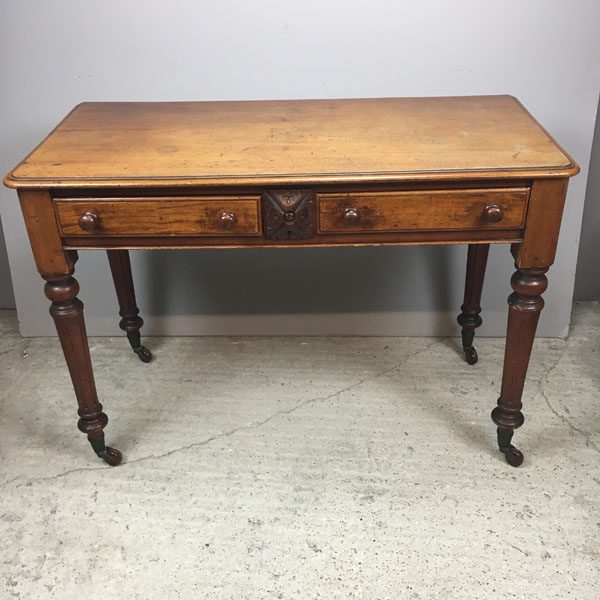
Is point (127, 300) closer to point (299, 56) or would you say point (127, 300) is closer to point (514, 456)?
point (299, 56)

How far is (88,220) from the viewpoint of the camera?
1.71 m

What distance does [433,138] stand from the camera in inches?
72.2

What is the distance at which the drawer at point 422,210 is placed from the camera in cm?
169

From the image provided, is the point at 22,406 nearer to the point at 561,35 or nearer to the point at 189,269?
the point at 189,269

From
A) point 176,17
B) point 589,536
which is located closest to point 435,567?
point 589,536

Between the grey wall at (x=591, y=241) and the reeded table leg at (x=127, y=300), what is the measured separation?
1569 mm

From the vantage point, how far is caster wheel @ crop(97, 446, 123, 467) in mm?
2094

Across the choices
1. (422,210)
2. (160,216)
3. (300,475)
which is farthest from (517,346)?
(160,216)

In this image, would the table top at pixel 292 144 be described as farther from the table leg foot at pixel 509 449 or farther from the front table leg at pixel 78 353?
the table leg foot at pixel 509 449

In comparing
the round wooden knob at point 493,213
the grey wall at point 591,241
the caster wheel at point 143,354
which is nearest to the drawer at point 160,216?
the round wooden knob at point 493,213

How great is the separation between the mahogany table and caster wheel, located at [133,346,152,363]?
0.60m

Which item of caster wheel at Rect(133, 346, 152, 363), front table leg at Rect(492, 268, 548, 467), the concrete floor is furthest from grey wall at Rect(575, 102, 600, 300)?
caster wheel at Rect(133, 346, 152, 363)

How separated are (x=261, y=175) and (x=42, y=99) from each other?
1.01 meters

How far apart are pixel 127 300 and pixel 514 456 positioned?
4.24 feet
